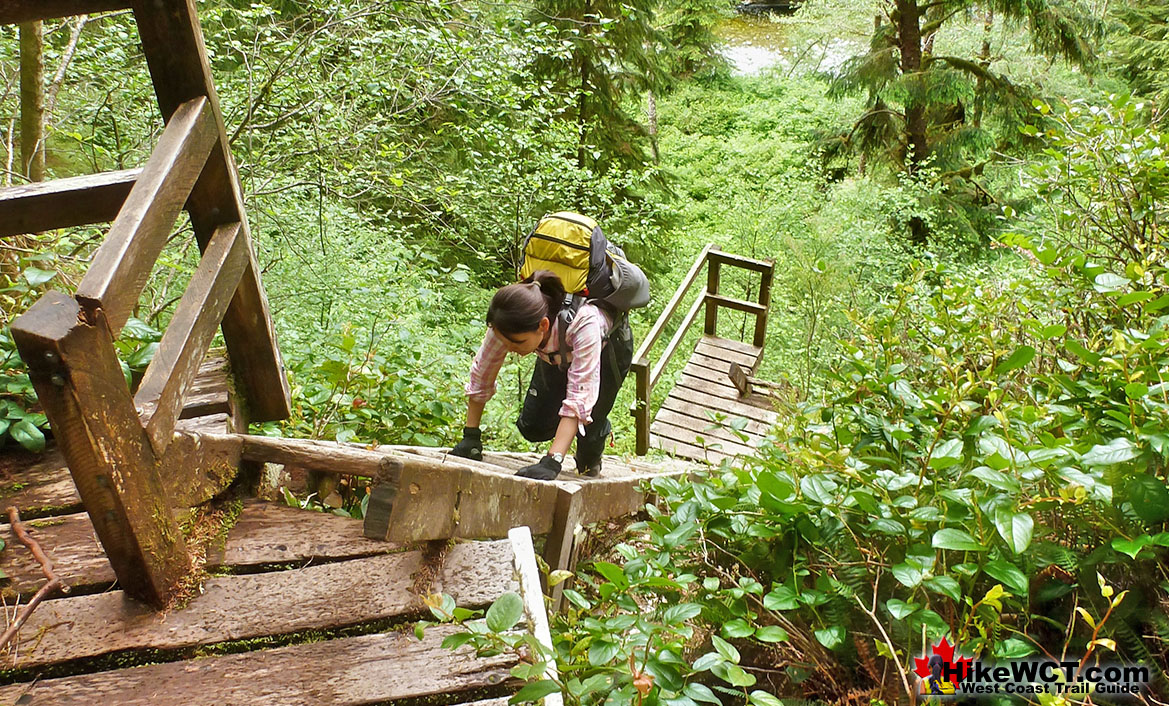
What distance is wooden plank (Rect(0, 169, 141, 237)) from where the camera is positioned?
73.0 inches

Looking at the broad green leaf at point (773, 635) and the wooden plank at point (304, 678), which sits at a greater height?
the broad green leaf at point (773, 635)

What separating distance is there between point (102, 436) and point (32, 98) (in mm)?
4463

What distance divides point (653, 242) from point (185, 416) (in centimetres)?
933

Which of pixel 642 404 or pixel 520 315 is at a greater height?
pixel 520 315

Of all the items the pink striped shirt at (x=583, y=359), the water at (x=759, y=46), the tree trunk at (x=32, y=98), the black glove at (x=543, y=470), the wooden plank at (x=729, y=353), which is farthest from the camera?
the water at (x=759, y=46)

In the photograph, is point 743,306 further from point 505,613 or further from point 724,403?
point 505,613

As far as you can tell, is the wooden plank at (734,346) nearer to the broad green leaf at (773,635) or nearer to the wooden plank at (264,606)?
the wooden plank at (264,606)

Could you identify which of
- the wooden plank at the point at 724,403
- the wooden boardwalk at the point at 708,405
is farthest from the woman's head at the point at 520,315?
the wooden plank at the point at 724,403

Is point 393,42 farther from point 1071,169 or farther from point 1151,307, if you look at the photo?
point 1151,307

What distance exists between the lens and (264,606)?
6.08ft

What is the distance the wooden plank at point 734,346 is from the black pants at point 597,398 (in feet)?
17.8

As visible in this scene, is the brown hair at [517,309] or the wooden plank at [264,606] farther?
the brown hair at [517,309]

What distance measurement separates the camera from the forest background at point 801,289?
59.6 inches

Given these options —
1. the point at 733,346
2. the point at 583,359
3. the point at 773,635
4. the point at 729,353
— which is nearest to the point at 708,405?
the point at 729,353
